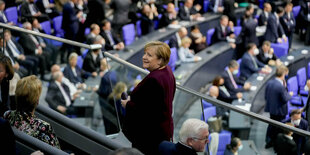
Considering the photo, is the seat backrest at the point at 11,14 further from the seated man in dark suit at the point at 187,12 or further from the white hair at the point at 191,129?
the white hair at the point at 191,129

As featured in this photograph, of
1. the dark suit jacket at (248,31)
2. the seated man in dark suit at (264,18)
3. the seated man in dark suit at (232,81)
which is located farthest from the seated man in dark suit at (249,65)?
the seated man in dark suit at (264,18)

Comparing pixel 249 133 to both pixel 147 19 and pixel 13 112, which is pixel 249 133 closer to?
pixel 13 112

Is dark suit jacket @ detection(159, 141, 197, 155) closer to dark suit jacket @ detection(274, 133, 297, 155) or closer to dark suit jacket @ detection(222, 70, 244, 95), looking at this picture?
dark suit jacket @ detection(274, 133, 297, 155)

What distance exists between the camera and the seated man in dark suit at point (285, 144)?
13.6 feet

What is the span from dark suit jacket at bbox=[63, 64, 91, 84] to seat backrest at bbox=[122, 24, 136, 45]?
3.86 metres

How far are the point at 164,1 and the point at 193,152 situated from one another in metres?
9.22

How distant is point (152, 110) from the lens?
10.6ft

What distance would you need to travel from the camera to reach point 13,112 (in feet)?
10.4

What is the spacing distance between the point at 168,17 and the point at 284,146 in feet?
21.1

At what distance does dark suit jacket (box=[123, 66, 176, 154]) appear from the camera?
317cm

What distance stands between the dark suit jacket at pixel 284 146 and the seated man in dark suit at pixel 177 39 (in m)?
4.74

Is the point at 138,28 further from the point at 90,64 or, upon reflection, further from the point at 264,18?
the point at 90,64

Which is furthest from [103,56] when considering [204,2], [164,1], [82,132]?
[204,2]

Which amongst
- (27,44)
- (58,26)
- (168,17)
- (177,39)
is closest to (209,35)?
(168,17)
